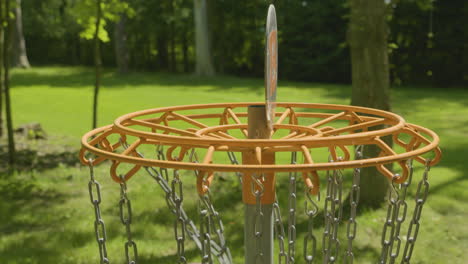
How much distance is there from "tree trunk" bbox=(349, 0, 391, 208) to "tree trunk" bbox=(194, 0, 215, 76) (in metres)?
17.4

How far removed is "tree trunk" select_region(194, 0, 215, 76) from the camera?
72.5ft

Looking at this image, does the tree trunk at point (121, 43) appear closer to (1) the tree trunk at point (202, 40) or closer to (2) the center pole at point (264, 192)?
(1) the tree trunk at point (202, 40)

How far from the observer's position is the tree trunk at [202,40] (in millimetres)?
22094

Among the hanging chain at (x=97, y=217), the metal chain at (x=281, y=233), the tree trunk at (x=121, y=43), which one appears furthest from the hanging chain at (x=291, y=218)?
the tree trunk at (x=121, y=43)

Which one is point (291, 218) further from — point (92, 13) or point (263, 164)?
point (92, 13)

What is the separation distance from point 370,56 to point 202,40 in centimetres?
1782

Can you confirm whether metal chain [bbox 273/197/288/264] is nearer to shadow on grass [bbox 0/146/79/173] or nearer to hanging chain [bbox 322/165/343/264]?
hanging chain [bbox 322/165/343/264]

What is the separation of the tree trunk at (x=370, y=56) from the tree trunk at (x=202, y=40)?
57.0ft

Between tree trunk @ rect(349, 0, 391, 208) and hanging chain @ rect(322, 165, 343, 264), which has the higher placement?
tree trunk @ rect(349, 0, 391, 208)

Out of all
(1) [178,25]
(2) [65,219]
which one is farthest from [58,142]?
(1) [178,25]

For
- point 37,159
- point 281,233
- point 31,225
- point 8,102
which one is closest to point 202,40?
point 37,159

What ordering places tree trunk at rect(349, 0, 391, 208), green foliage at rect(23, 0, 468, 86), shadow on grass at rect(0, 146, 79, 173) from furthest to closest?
1. green foliage at rect(23, 0, 468, 86)
2. shadow on grass at rect(0, 146, 79, 173)
3. tree trunk at rect(349, 0, 391, 208)

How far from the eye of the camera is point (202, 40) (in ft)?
74.2

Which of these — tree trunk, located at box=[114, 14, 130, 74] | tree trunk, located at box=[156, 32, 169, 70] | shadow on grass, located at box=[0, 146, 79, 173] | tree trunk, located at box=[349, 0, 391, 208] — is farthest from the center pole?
tree trunk, located at box=[156, 32, 169, 70]
